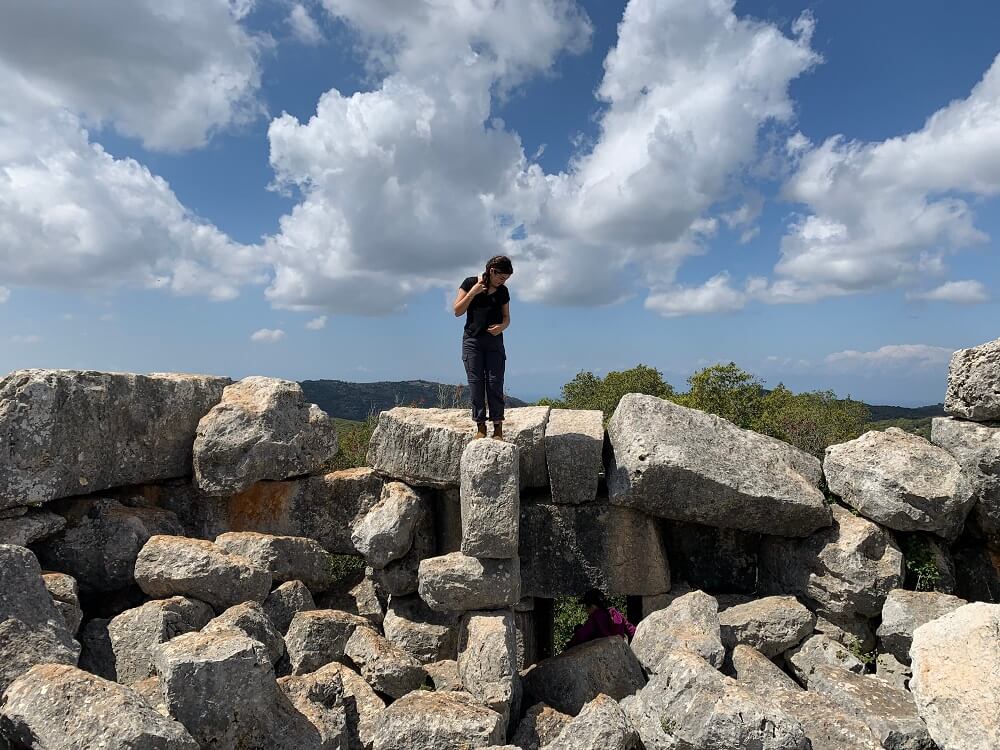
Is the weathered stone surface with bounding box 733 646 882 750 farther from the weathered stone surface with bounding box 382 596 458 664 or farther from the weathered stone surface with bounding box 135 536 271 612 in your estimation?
the weathered stone surface with bounding box 135 536 271 612

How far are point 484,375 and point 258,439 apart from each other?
9.12 ft

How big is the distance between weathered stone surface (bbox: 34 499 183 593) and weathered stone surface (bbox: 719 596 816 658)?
20.8ft

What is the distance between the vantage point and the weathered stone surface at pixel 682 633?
659 centimetres

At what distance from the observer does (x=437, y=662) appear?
24.3 ft

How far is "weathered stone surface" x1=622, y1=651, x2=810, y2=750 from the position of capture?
5.30 metres

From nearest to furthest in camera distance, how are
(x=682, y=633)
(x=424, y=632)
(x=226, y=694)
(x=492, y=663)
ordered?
(x=226, y=694) < (x=492, y=663) < (x=682, y=633) < (x=424, y=632)

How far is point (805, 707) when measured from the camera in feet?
19.9

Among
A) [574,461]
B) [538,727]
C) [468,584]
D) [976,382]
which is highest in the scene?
[976,382]

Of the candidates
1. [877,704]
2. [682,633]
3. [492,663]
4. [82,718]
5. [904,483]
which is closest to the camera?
[82,718]

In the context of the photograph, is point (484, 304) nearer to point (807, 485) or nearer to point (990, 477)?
point (807, 485)

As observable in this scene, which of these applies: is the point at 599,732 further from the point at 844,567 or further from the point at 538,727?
the point at 844,567

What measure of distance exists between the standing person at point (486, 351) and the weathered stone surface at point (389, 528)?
1.22 m

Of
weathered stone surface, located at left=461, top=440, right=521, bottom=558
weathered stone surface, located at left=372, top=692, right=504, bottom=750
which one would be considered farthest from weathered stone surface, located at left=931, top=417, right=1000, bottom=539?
weathered stone surface, located at left=372, top=692, right=504, bottom=750

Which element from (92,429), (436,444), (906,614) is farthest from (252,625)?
(906,614)
